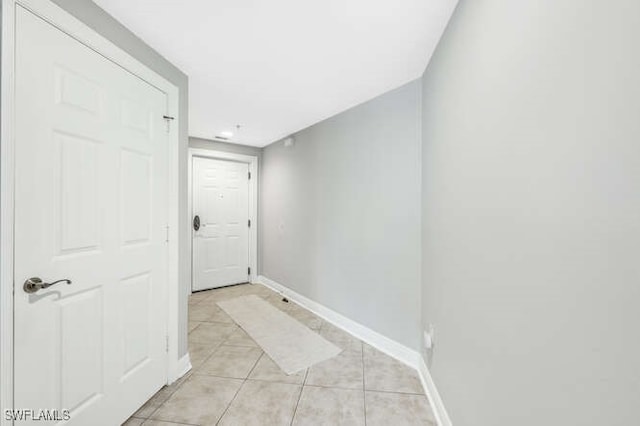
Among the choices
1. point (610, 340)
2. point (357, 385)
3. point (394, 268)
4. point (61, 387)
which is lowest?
point (357, 385)

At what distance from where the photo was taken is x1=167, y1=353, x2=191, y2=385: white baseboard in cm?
180

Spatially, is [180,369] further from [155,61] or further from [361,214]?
[155,61]

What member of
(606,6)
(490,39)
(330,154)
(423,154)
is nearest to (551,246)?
(606,6)

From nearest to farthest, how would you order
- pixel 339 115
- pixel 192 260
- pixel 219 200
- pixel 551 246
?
pixel 551 246
pixel 339 115
pixel 192 260
pixel 219 200

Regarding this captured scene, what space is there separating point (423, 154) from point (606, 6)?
4.61 ft

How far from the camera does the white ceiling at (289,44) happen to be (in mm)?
1326

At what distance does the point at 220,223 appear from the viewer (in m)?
4.00

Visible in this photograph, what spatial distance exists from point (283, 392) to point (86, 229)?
157 cm

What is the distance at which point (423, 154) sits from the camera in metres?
1.91

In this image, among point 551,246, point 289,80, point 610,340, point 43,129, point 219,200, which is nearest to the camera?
point 610,340

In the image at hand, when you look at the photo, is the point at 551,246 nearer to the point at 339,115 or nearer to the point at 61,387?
the point at 61,387

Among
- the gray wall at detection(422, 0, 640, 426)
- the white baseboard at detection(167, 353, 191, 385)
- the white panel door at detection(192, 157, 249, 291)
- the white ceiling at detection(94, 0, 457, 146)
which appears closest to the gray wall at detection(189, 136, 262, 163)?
the white panel door at detection(192, 157, 249, 291)

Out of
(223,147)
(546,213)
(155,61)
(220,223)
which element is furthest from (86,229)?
(223,147)

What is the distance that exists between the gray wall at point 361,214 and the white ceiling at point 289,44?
383 millimetres
